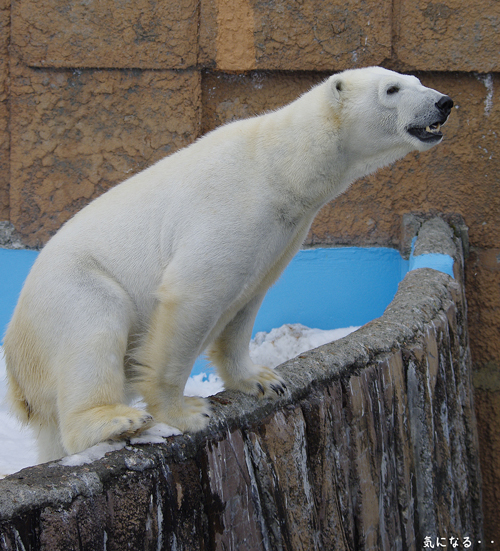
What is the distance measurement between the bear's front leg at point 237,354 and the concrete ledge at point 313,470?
0.11 m

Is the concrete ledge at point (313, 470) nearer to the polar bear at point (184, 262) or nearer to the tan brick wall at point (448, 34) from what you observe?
the polar bear at point (184, 262)

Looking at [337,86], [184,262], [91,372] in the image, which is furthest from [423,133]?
[91,372]

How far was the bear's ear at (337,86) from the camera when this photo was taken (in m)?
1.88

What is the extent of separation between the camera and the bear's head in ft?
6.18

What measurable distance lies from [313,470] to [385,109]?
1.12 metres

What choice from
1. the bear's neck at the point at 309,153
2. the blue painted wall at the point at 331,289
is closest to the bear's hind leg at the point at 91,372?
the bear's neck at the point at 309,153

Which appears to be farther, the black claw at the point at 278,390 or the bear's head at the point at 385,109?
the bear's head at the point at 385,109

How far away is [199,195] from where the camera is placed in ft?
5.74

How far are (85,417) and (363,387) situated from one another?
0.86 metres

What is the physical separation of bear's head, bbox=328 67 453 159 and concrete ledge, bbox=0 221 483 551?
0.67 metres

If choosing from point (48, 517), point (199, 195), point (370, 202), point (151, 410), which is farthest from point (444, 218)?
point (48, 517)

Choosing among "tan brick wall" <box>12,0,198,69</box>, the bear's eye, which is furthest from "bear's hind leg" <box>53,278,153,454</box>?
"tan brick wall" <box>12,0,198,69</box>

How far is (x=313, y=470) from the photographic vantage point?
5.49 feet

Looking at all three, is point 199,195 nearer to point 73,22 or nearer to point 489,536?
point 73,22
